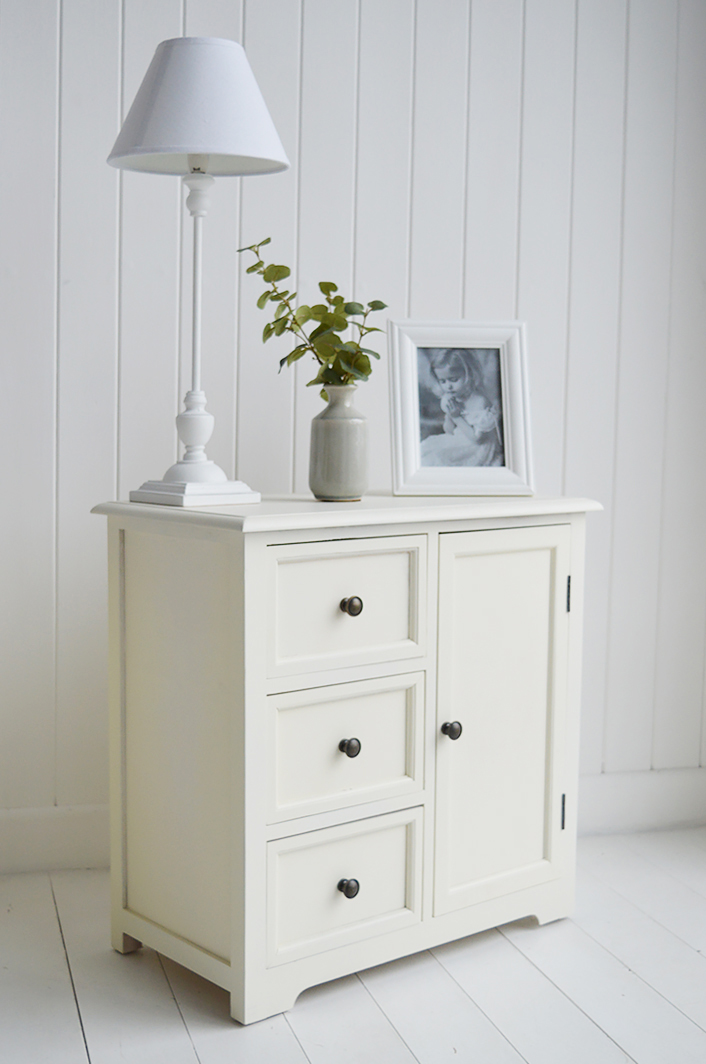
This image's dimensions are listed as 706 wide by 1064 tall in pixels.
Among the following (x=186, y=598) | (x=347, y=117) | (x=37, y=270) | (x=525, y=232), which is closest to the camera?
(x=186, y=598)

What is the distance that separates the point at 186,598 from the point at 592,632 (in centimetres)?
111

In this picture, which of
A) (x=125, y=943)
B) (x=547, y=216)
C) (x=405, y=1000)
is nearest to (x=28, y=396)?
(x=125, y=943)

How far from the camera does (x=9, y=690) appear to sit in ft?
6.43

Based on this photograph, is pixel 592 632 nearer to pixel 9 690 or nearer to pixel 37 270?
pixel 9 690

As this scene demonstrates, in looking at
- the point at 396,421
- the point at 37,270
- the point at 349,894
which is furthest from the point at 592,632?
the point at 37,270

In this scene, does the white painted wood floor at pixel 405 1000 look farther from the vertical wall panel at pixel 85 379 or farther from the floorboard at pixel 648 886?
the vertical wall panel at pixel 85 379

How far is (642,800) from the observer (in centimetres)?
233

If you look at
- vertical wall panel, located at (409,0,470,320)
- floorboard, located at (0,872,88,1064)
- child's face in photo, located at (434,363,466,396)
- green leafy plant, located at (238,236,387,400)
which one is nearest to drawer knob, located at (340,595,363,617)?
green leafy plant, located at (238,236,387,400)

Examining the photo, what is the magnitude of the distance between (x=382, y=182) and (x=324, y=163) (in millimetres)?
127

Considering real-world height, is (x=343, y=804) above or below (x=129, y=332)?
below

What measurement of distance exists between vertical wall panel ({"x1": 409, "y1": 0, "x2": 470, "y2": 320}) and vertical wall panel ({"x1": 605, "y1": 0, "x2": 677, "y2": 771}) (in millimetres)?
394

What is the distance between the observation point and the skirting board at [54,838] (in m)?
1.97

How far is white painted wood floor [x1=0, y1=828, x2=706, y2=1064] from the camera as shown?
1.40 metres

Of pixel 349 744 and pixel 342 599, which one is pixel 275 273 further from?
pixel 349 744
